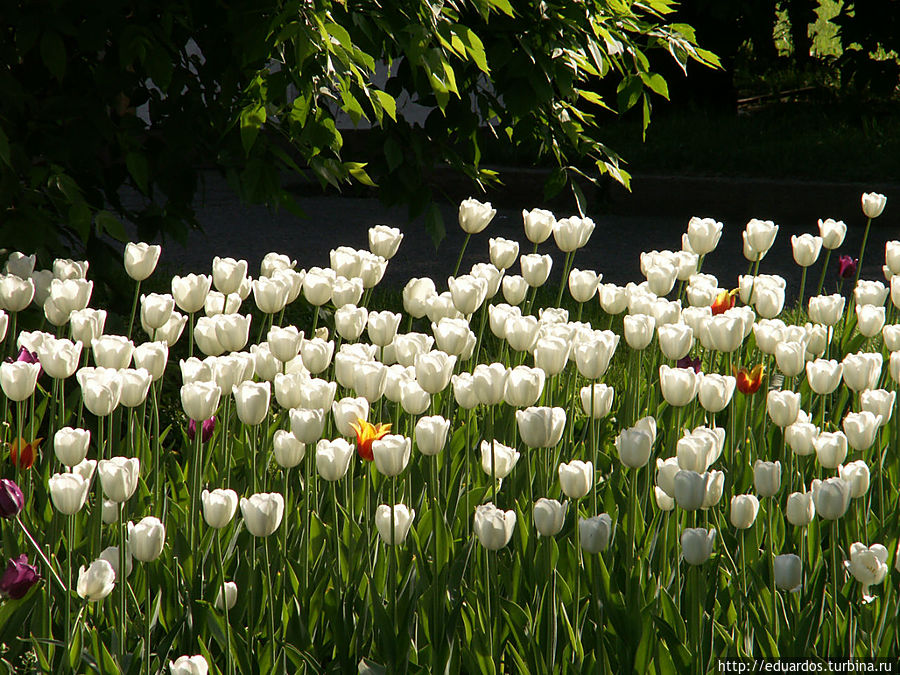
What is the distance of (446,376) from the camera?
192 cm

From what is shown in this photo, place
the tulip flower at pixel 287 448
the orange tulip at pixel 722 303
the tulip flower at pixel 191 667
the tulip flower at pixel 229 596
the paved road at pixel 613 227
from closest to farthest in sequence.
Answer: the tulip flower at pixel 191 667 → the tulip flower at pixel 229 596 → the tulip flower at pixel 287 448 → the orange tulip at pixel 722 303 → the paved road at pixel 613 227

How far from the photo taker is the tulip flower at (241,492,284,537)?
1585mm

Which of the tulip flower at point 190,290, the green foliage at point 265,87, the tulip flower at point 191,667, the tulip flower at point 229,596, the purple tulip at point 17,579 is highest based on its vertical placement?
the green foliage at point 265,87

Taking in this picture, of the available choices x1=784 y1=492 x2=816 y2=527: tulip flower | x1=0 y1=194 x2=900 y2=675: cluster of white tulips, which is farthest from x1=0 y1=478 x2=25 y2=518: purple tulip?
x1=784 y1=492 x2=816 y2=527: tulip flower

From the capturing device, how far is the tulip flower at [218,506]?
168 centimetres

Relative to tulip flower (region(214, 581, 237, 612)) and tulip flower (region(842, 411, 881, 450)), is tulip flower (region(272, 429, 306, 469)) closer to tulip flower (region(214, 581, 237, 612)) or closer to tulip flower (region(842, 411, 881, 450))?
Answer: tulip flower (region(214, 581, 237, 612))

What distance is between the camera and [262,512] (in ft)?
5.22

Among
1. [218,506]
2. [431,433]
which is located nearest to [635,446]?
[431,433]

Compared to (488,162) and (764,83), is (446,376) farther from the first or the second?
(764,83)

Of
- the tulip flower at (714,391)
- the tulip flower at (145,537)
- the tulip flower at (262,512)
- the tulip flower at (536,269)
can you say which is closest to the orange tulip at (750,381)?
the tulip flower at (714,391)

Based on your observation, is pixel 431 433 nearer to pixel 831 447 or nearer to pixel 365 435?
pixel 365 435

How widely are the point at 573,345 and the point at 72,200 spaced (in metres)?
1.29

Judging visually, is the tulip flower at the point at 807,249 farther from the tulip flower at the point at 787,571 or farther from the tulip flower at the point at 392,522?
the tulip flower at the point at 392,522

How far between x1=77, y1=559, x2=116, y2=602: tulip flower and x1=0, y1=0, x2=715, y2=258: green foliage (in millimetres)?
1119
